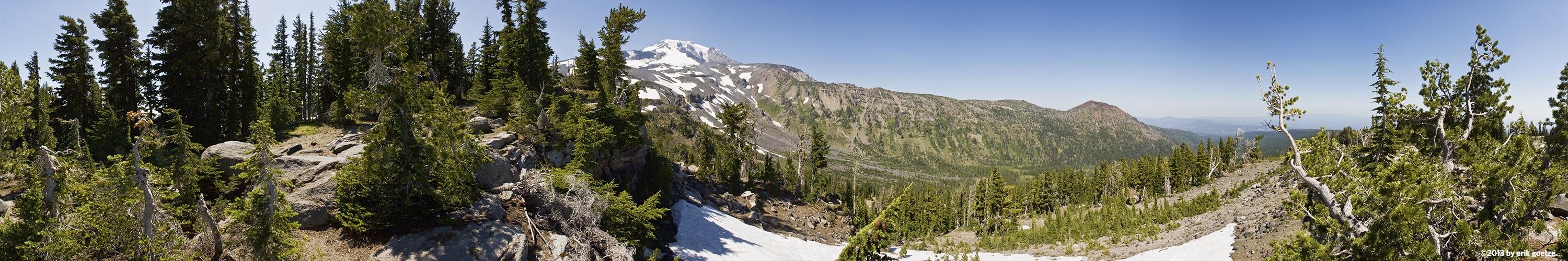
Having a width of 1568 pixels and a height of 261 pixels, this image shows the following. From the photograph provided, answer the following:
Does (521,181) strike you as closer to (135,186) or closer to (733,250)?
(135,186)

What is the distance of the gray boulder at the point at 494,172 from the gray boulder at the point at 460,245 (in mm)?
3594

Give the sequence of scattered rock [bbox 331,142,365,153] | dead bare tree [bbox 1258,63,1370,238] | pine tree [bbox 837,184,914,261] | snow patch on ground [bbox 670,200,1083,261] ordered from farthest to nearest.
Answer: snow patch on ground [bbox 670,200,1083,261], scattered rock [bbox 331,142,365,153], pine tree [bbox 837,184,914,261], dead bare tree [bbox 1258,63,1370,238]

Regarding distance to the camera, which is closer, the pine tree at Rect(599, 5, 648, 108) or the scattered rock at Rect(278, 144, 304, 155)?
the scattered rock at Rect(278, 144, 304, 155)

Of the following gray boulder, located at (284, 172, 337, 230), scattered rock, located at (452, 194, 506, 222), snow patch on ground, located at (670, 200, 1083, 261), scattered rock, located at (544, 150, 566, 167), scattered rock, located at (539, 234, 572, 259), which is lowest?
snow patch on ground, located at (670, 200, 1083, 261)

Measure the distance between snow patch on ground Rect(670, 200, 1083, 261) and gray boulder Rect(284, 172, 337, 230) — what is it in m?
12.9

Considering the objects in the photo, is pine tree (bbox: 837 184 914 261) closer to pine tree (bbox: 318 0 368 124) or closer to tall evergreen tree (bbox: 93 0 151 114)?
pine tree (bbox: 318 0 368 124)

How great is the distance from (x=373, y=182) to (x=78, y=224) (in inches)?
185

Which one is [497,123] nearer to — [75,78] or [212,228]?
[212,228]

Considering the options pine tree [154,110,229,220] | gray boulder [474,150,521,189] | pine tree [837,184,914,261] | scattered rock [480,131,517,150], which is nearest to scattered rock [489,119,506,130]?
scattered rock [480,131,517,150]

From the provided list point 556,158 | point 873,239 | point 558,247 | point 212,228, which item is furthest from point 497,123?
point 873,239

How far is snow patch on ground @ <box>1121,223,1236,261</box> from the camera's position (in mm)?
24688

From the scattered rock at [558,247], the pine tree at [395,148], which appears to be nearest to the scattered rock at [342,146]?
the pine tree at [395,148]

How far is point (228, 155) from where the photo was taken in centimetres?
1641

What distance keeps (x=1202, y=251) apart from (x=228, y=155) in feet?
131
